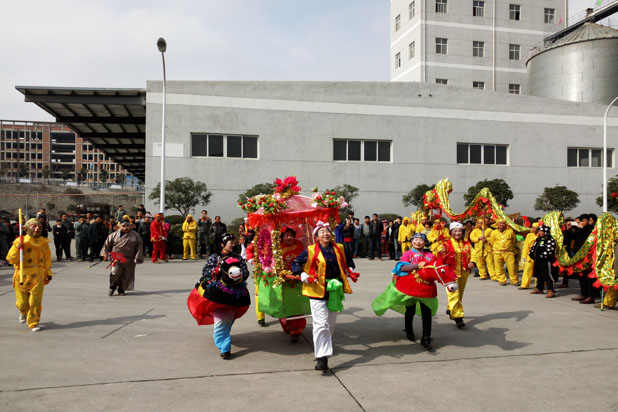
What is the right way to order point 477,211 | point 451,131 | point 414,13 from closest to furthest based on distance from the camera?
1. point 477,211
2. point 451,131
3. point 414,13

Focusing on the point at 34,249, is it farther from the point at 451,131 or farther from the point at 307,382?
the point at 451,131

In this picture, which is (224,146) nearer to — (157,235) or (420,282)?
(157,235)

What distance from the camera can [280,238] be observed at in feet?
23.5

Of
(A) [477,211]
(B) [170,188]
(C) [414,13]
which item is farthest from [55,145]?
(A) [477,211]

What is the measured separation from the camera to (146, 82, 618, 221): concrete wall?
24.3 meters

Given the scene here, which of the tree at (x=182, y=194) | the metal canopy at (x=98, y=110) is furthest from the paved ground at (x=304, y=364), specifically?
the metal canopy at (x=98, y=110)

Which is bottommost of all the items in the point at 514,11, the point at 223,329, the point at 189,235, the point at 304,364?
the point at 304,364

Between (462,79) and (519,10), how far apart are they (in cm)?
842

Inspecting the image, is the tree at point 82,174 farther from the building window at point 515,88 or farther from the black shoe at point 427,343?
the black shoe at point 427,343

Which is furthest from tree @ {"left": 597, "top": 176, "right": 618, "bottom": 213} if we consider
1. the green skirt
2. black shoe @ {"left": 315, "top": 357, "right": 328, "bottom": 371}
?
black shoe @ {"left": 315, "top": 357, "right": 328, "bottom": 371}

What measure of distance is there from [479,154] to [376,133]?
649 centimetres

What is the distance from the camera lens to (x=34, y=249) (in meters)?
7.59

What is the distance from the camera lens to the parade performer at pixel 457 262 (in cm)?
729

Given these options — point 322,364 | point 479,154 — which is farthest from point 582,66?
point 322,364
